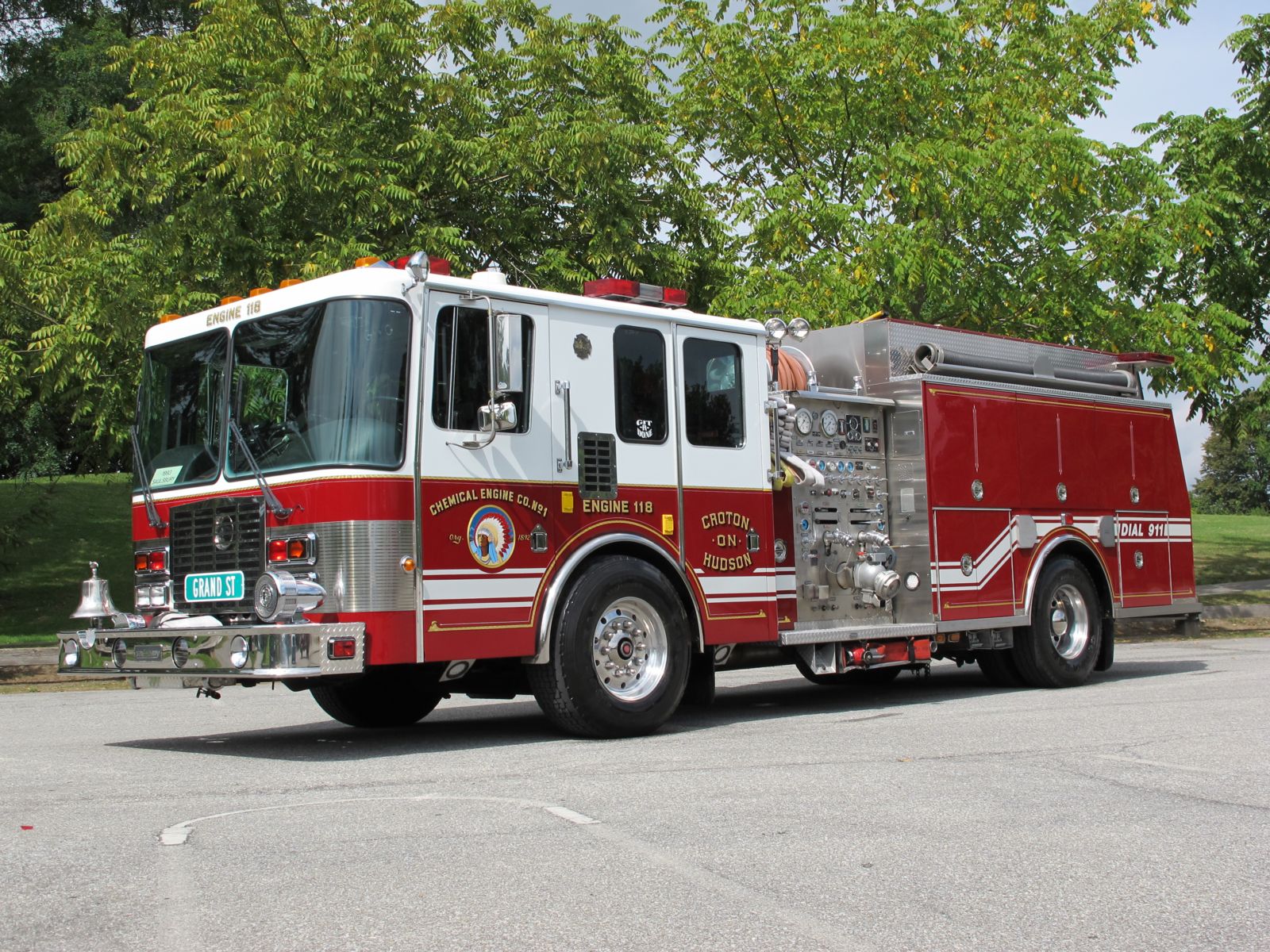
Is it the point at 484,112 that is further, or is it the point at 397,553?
the point at 484,112

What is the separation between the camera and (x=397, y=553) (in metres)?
8.16

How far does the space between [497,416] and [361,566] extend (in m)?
1.20

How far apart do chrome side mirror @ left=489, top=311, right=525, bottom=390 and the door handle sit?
1.56 feet

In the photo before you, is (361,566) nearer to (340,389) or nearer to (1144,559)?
(340,389)

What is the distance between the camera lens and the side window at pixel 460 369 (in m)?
8.45

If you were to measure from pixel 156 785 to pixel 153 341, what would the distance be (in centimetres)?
352

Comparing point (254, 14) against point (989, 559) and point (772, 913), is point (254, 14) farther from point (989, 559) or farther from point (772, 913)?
point (772, 913)

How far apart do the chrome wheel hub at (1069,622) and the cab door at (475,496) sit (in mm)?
5852

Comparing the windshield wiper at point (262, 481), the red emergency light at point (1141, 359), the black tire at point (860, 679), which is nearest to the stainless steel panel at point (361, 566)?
the windshield wiper at point (262, 481)

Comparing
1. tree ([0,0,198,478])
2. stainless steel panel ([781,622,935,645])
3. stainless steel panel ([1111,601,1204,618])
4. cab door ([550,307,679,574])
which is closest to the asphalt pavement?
stainless steel panel ([781,622,935,645])

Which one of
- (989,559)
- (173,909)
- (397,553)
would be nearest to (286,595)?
(397,553)

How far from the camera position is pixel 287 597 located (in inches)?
315

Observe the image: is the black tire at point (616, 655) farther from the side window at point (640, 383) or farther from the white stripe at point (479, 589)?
the side window at point (640, 383)

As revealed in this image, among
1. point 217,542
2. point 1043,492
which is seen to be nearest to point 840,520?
point 1043,492
